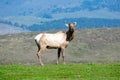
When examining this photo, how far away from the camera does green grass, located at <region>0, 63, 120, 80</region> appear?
29.1m

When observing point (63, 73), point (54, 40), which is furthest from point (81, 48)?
point (63, 73)

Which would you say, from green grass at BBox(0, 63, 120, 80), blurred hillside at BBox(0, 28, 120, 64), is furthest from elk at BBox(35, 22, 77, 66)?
blurred hillside at BBox(0, 28, 120, 64)

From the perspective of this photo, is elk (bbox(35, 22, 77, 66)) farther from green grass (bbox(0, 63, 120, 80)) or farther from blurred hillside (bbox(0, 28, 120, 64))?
blurred hillside (bbox(0, 28, 120, 64))

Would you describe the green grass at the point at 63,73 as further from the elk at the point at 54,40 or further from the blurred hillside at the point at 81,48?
the blurred hillside at the point at 81,48

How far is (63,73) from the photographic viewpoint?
3081cm

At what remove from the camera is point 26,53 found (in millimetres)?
172500

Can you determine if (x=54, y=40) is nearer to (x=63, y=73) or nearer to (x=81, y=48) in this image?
(x=63, y=73)

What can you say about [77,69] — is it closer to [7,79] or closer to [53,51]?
[7,79]

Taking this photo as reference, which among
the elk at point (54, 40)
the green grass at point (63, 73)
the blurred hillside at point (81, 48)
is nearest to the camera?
the green grass at point (63, 73)

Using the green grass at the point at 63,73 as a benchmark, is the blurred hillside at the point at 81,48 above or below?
below

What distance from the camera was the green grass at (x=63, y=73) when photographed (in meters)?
29.1

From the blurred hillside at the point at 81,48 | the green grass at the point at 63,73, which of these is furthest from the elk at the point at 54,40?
the blurred hillside at the point at 81,48

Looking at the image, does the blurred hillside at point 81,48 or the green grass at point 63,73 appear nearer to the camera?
the green grass at point 63,73

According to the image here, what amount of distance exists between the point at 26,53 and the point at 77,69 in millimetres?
140417
